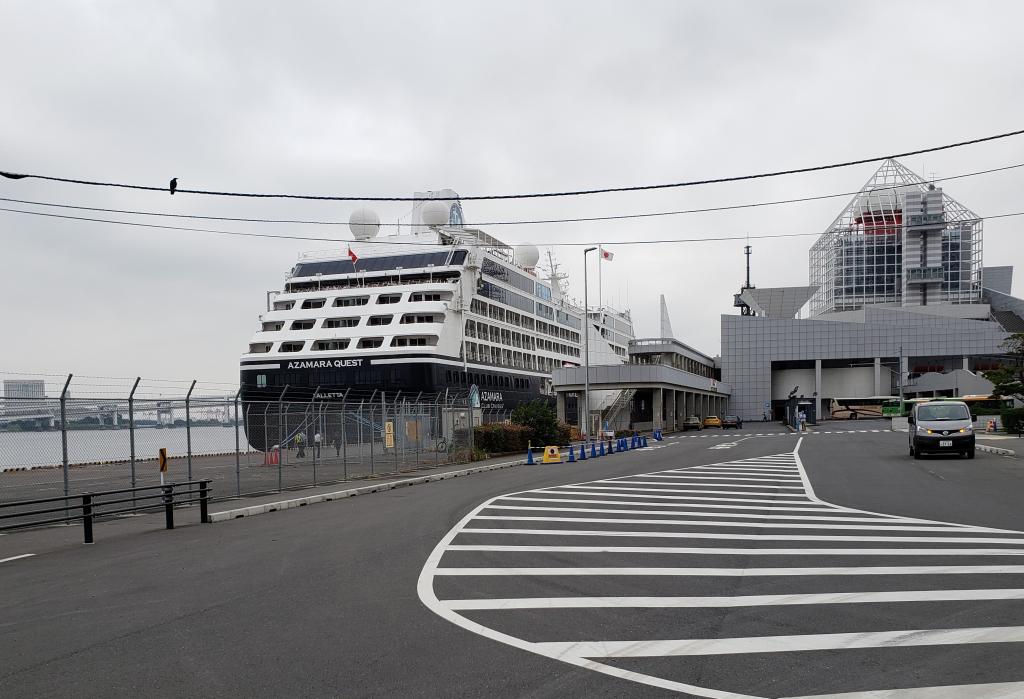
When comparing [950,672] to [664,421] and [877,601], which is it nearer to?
[877,601]

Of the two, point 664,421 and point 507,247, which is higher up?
point 507,247

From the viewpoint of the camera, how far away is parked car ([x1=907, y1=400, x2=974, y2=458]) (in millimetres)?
23156

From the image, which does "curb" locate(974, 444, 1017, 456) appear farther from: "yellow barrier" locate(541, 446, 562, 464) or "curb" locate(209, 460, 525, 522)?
"curb" locate(209, 460, 525, 522)

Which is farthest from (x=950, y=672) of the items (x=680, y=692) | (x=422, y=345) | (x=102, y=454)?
(x=422, y=345)

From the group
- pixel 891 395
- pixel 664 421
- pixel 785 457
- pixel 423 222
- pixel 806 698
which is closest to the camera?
pixel 806 698

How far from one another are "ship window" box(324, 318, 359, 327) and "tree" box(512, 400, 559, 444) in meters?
15.8

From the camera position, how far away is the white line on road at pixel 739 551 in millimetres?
8734

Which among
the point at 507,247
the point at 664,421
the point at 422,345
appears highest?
the point at 507,247

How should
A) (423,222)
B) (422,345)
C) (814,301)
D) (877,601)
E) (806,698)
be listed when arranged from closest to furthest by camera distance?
→ (806,698)
(877,601)
(422,345)
(423,222)
(814,301)

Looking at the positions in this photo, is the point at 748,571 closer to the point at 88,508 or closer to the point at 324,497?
the point at 88,508

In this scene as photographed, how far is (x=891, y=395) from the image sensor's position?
9712 cm

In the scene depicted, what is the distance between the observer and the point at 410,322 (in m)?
49.4

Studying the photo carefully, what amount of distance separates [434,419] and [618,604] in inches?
963

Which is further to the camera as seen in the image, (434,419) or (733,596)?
(434,419)
